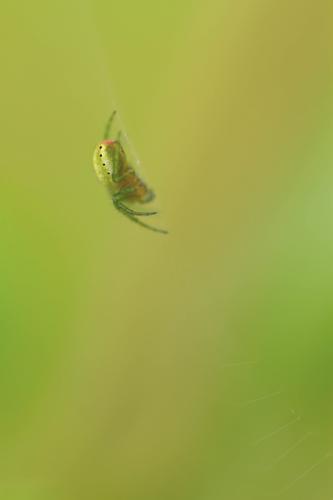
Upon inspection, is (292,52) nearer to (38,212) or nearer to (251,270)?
(251,270)

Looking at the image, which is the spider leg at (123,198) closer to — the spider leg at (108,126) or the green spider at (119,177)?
the green spider at (119,177)

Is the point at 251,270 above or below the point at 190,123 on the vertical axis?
below

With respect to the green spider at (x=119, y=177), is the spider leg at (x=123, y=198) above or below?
below

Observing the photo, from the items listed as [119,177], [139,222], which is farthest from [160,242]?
[119,177]

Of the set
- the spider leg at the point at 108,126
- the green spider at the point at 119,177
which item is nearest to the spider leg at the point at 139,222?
the green spider at the point at 119,177

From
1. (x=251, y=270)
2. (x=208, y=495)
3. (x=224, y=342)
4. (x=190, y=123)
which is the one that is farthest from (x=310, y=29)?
(x=208, y=495)
